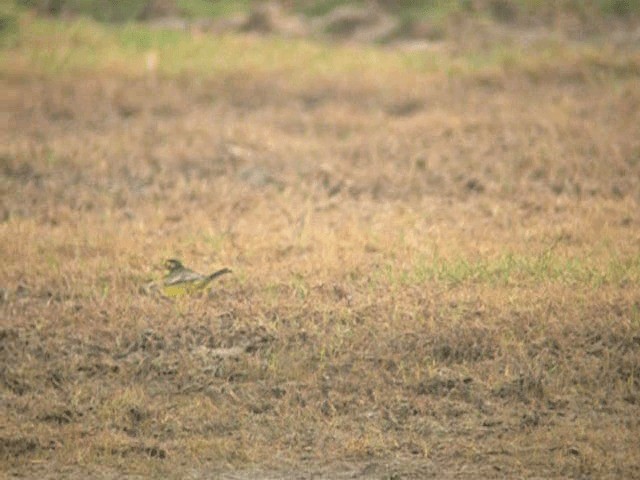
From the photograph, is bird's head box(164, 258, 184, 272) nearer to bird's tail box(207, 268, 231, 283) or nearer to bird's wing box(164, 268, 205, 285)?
bird's wing box(164, 268, 205, 285)

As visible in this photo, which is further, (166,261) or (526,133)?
(526,133)

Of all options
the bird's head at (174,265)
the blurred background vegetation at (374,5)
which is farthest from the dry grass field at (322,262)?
the blurred background vegetation at (374,5)

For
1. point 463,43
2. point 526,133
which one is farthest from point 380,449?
point 463,43

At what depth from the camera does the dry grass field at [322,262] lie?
5.03 meters

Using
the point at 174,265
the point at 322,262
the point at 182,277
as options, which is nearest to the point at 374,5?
the point at 322,262

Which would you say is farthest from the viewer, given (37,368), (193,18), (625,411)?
(193,18)

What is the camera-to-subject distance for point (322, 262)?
6.89 m

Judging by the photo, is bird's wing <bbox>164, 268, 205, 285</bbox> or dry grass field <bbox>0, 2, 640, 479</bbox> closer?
dry grass field <bbox>0, 2, 640, 479</bbox>

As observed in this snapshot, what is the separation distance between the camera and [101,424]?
17.0ft

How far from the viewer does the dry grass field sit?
5.03m

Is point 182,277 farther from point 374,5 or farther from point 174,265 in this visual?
point 374,5

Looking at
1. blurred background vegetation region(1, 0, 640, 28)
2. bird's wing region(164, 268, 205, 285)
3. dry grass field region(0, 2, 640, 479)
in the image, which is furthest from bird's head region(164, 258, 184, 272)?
blurred background vegetation region(1, 0, 640, 28)

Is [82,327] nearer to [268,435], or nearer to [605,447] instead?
[268,435]

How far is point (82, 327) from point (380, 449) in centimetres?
191
